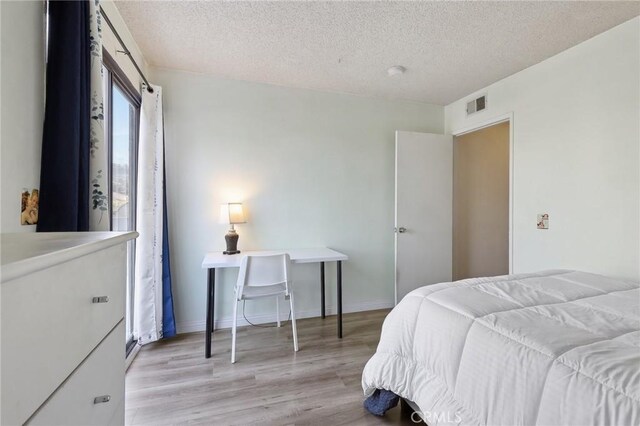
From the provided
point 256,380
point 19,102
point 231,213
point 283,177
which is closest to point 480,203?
point 283,177

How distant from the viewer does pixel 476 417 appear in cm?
101

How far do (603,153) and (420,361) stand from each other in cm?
204

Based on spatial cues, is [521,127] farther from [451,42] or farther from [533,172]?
[451,42]

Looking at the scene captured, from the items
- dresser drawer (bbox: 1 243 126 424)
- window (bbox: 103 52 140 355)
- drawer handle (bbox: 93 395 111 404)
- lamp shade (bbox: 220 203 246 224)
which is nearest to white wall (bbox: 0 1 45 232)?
dresser drawer (bbox: 1 243 126 424)

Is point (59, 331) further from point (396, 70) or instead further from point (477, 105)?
point (477, 105)

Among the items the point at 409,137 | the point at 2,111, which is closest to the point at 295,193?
the point at 409,137

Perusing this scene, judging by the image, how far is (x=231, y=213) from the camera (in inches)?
100

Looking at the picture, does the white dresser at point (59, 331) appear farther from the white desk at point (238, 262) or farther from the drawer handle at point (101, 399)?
the white desk at point (238, 262)

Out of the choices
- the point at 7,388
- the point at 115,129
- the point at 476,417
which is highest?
the point at 115,129

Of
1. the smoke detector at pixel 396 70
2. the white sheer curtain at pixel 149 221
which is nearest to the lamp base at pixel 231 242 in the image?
the white sheer curtain at pixel 149 221

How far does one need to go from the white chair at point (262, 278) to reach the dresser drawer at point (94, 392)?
129 cm

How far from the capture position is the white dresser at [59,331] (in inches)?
15.5

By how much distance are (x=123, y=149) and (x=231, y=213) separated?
939mm

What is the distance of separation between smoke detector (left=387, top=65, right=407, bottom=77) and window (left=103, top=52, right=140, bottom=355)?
2106mm
